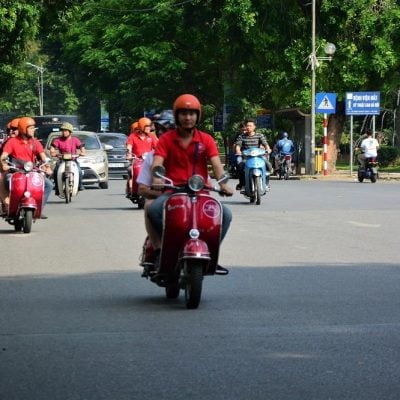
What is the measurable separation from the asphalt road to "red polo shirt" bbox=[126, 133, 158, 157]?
24.8 ft

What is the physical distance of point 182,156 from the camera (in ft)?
34.7

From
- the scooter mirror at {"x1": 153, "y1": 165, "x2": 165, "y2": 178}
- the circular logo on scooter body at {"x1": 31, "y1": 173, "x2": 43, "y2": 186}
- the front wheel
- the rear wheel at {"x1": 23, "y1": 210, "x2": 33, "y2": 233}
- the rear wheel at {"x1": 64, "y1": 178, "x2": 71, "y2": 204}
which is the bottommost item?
the rear wheel at {"x1": 64, "y1": 178, "x2": 71, "y2": 204}

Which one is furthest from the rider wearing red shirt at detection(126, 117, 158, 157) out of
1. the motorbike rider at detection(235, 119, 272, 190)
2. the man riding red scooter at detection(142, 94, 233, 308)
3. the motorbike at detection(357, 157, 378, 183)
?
the motorbike at detection(357, 157, 378, 183)

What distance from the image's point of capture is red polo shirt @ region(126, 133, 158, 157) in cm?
2614

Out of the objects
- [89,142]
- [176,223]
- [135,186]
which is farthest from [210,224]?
[89,142]

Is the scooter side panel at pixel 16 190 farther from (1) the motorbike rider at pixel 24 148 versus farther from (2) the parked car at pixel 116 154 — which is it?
(2) the parked car at pixel 116 154

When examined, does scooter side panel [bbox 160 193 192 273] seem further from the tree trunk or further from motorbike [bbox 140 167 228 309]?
the tree trunk

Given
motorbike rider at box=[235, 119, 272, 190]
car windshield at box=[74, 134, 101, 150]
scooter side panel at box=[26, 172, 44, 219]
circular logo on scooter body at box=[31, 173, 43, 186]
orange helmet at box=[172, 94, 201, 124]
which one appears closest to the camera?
orange helmet at box=[172, 94, 201, 124]

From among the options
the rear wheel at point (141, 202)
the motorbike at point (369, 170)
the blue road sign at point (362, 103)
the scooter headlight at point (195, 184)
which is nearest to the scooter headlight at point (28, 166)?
the rear wheel at point (141, 202)

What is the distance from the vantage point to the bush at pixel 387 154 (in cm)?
5922

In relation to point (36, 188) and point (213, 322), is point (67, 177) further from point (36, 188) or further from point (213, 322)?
point (213, 322)

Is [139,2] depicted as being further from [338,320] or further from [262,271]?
[338,320]

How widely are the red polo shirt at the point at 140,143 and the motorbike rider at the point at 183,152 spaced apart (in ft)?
50.8

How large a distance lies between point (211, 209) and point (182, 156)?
0.57 m
